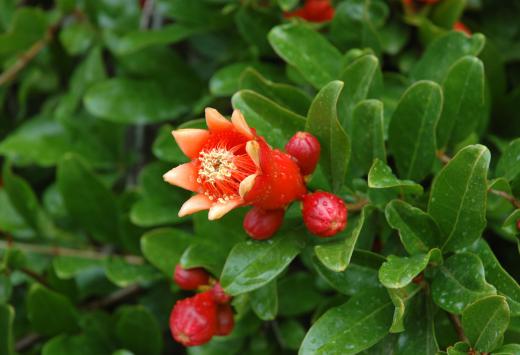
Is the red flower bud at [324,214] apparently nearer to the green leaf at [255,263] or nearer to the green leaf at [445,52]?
the green leaf at [255,263]

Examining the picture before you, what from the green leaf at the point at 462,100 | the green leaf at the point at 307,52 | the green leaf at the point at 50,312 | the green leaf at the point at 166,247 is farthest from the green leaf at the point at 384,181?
the green leaf at the point at 50,312

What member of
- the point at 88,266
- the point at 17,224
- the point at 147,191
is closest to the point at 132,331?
the point at 88,266

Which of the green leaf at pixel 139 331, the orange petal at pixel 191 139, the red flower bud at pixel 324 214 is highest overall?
the orange petal at pixel 191 139

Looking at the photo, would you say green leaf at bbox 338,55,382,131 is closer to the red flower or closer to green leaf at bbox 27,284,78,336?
the red flower

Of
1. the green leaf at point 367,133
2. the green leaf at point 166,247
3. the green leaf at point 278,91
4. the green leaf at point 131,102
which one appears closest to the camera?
the green leaf at point 367,133

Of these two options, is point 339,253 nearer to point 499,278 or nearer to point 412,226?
point 412,226

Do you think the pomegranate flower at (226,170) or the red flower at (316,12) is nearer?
the pomegranate flower at (226,170)
